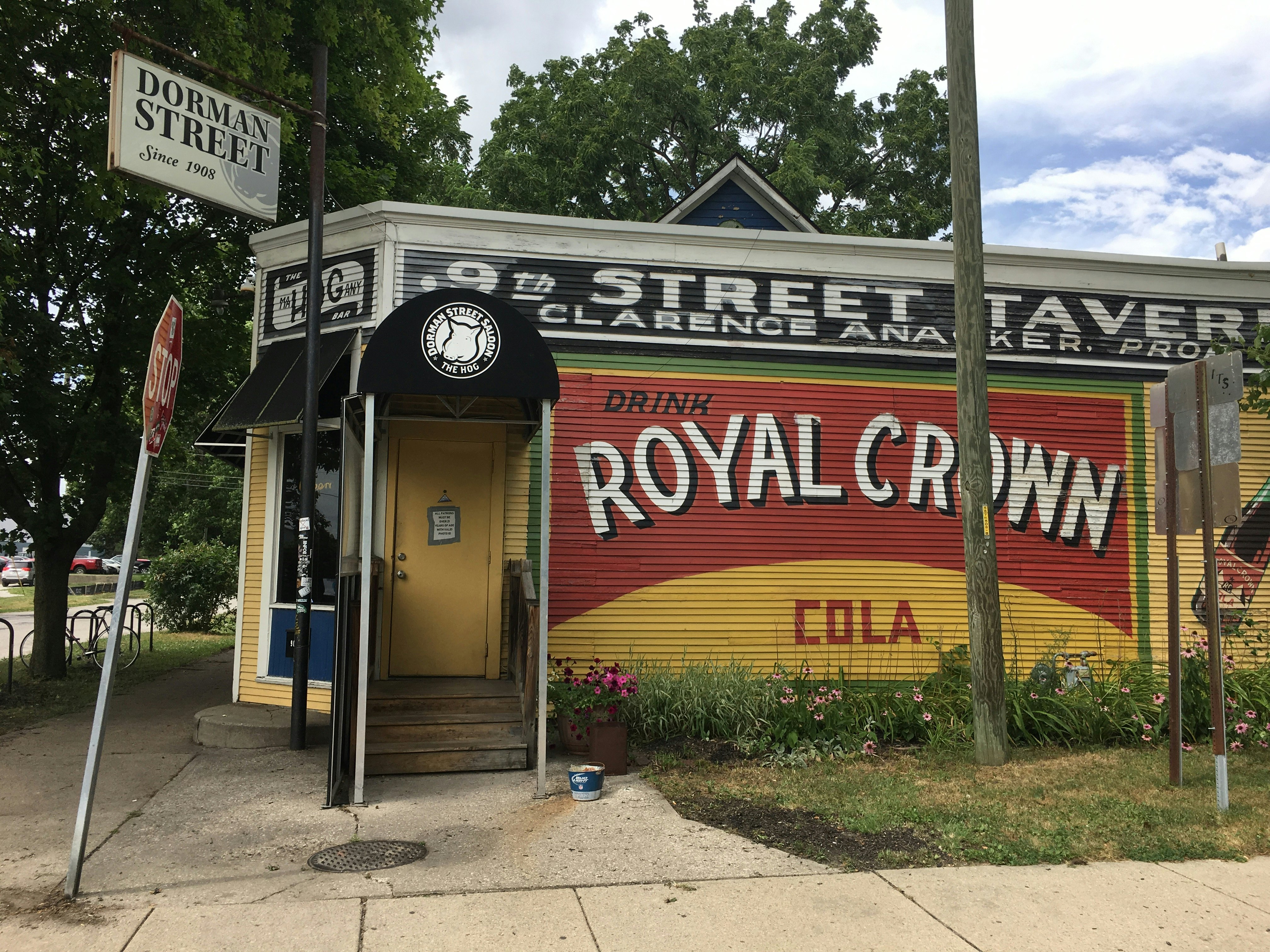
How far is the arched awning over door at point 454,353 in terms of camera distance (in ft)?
21.7

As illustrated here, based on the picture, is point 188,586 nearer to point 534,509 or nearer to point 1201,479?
point 534,509

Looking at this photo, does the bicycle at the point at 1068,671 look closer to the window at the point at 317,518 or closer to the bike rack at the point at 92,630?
the window at the point at 317,518

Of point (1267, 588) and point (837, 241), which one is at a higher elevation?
point (837, 241)

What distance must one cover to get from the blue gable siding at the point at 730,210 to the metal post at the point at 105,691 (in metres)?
11.6

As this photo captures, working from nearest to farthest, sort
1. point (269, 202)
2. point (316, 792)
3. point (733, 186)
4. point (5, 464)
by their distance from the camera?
point (316, 792), point (269, 202), point (5, 464), point (733, 186)

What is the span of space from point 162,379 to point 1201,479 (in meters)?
6.86

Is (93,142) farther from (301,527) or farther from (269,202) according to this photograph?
(301,527)

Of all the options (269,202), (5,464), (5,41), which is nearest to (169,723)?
(5,464)

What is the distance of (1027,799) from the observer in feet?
21.9

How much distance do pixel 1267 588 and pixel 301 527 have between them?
10.3m

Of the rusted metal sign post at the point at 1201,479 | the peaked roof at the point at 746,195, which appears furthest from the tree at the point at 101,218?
the rusted metal sign post at the point at 1201,479

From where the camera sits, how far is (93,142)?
36.5 ft

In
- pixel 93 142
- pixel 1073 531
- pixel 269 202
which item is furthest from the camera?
pixel 93 142

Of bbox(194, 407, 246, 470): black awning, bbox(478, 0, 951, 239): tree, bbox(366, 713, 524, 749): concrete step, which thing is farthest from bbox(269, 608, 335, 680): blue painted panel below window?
bbox(478, 0, 951, 239): tree
